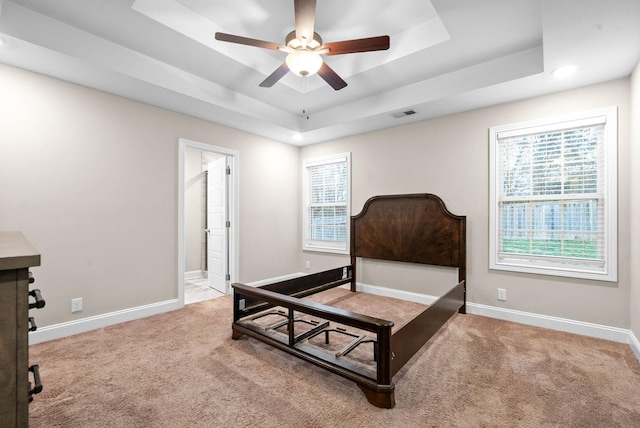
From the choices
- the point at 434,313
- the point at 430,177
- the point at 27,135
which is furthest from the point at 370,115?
the point at 27,135

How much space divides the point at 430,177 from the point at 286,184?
237 centimetres

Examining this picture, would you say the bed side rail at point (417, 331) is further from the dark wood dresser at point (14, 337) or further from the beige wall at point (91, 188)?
the beige wall at point (91, 188)

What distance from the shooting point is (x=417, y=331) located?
2193 mm

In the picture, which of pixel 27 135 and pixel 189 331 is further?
pixel 189 331

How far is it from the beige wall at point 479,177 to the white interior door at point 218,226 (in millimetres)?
1723

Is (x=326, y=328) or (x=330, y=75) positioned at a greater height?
(x=330, y=75)

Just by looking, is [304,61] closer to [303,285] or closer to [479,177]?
[303,285]

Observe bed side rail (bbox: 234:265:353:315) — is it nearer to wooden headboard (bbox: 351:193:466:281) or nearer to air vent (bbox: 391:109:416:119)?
wooden headboard (bbox: 351:193:466:281)

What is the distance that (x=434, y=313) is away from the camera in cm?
248

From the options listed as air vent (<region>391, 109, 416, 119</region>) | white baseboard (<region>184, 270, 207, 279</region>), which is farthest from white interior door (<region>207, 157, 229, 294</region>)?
air vent (<region>391, 109, 416, 119</region>)

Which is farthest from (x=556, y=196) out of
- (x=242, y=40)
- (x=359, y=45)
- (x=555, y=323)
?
(x=242, y=40)

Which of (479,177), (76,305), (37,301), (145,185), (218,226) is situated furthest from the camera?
(218,226)

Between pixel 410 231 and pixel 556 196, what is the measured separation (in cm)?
155

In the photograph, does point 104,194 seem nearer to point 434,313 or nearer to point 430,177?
point 434,313
